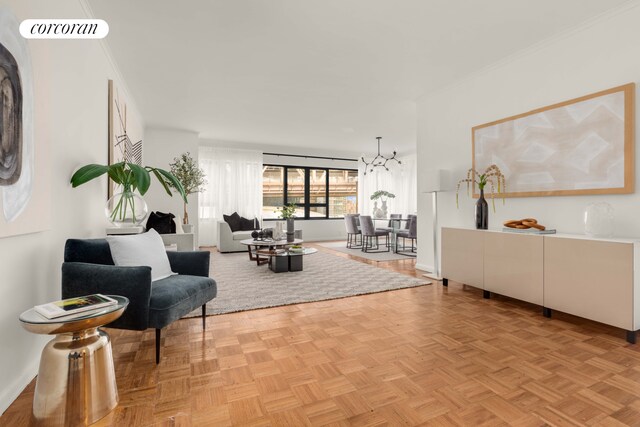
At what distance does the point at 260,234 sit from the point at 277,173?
142 inches

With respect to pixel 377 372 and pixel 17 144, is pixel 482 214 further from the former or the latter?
pixel 17 144

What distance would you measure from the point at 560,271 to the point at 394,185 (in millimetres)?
7401

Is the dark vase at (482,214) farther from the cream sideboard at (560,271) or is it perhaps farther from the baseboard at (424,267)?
the baseboard at (424,267)

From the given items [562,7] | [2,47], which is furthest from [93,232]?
[562,7]

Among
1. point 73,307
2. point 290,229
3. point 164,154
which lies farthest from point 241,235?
point 73,307

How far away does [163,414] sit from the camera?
5.14 ft

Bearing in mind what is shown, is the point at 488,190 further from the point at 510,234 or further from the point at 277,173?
the point at 277,173

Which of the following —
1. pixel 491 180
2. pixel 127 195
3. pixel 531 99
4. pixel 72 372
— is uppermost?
pixel 531 99

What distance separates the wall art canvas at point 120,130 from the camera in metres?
3.59

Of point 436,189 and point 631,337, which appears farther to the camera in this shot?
point 436,189

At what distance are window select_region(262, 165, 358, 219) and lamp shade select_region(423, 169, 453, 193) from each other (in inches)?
204

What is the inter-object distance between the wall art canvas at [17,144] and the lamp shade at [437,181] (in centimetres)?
395

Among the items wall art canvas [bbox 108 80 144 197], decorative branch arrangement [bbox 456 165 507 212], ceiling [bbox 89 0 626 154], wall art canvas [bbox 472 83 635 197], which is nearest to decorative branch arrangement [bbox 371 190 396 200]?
ceiling [bbox 89 0 626 154]

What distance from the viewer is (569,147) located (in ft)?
10.2
